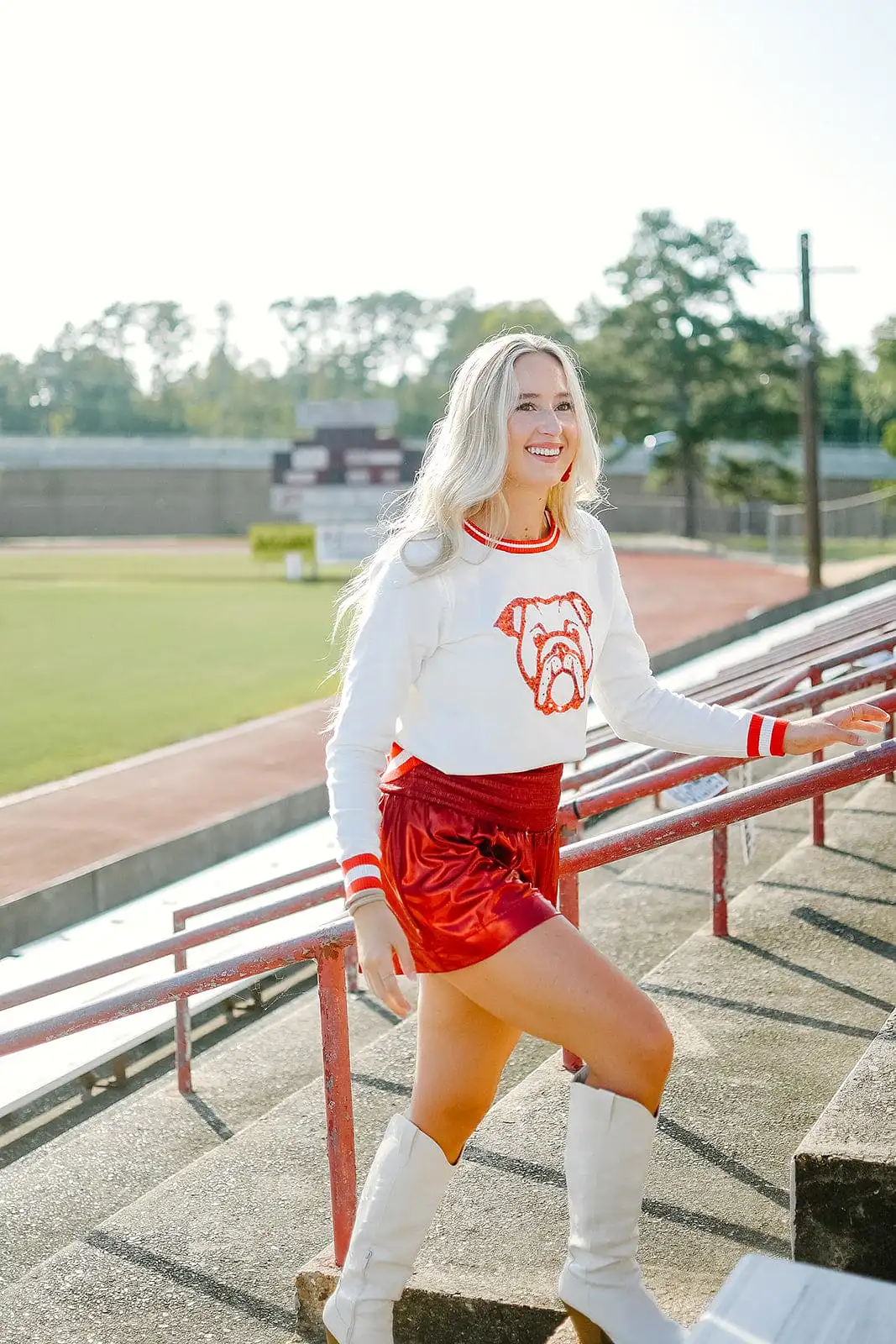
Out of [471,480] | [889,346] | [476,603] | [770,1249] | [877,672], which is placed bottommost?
[770,1249]

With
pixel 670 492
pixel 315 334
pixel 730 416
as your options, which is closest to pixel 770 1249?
pixel 730 416

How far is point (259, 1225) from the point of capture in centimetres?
304

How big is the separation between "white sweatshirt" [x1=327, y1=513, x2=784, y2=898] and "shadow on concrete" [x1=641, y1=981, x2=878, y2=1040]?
1.51 m

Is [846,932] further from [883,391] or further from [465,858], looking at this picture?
[883,391]

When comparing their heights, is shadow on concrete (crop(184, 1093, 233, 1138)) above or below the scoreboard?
below

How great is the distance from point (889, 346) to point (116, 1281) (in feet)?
202

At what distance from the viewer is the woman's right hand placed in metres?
2.01

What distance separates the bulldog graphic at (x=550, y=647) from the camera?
7.22ft

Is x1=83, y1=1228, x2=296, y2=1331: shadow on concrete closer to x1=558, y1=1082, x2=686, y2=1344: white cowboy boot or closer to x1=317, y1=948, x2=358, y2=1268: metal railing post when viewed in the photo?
x1=317, y1=948, x2=358, y2=1268: metal railing post

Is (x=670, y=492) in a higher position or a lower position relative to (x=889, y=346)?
lower

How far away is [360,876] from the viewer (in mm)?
2053

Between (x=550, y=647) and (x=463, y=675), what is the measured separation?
15 cm

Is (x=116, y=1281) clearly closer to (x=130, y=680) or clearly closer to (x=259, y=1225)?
(x=259, y=1225)

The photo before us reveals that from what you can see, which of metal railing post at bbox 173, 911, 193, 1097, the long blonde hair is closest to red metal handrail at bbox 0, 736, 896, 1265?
the long blonde hair
